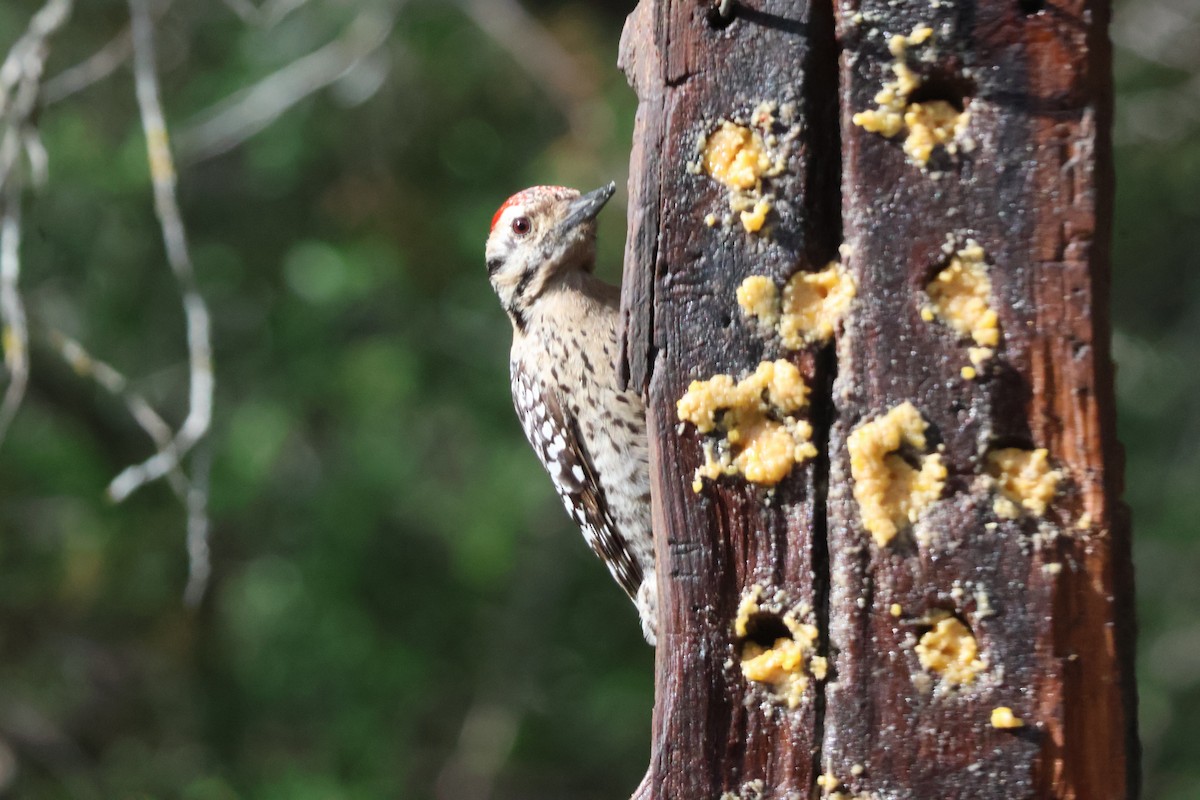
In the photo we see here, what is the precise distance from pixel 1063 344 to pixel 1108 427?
6.0 inches

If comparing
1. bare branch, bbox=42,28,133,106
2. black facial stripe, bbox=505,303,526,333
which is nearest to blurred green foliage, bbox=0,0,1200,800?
bare branch, bbox=42,28,133,106

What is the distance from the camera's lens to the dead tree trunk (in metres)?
2.05

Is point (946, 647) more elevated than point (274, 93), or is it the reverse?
point (274, 93)

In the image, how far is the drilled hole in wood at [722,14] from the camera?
219cm

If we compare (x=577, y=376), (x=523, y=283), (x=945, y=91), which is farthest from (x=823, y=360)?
(x=523, y=283)

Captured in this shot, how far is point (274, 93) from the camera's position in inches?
227

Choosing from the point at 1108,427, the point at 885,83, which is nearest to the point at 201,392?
the point at 885,83

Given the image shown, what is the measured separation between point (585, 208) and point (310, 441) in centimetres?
409

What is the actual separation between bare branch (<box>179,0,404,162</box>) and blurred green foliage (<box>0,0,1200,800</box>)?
277 mm

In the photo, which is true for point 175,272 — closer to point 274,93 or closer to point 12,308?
point 12,308

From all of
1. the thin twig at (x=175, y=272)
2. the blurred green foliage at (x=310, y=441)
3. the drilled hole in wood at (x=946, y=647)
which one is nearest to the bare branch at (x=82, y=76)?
the thin twig at (x=175, y=272)

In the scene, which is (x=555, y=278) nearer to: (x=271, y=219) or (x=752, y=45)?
(x=752, y=45)

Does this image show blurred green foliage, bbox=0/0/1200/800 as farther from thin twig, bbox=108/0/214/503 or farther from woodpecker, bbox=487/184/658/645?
woodpecker, bbox=487/184/658/645

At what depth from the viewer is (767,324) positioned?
223cm
